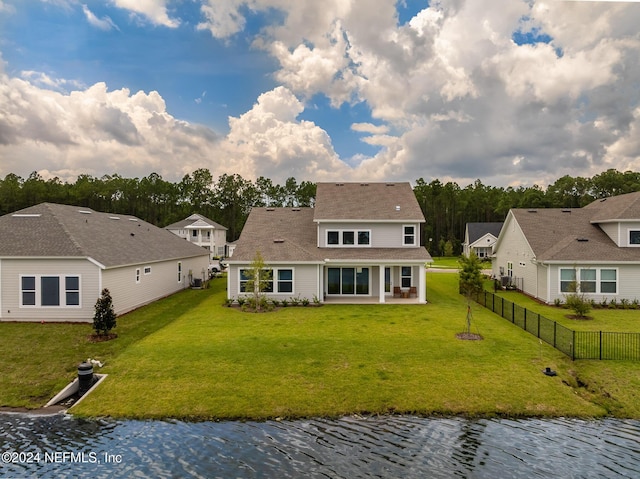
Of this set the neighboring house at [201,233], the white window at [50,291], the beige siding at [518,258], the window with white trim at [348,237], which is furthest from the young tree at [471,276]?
the neighboring house at [201,233]

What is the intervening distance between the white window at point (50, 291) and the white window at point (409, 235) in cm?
1838

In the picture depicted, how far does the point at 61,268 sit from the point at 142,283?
4.77 m

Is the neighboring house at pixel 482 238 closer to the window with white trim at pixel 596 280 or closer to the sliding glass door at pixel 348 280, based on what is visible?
the window with white trim at pixel 596 280

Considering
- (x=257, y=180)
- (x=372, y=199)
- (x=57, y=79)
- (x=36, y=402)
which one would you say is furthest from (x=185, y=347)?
(x=257, y=180)

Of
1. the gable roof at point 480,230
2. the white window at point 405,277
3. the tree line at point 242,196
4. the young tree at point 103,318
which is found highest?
the tree line at point 242,196

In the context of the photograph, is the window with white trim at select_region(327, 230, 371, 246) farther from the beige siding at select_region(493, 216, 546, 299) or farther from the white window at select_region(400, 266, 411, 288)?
the beige siding at select_region(493, 216, 546, 299)

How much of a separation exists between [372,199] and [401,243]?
4014 mm

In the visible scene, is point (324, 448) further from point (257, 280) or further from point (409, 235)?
point (409, 235)

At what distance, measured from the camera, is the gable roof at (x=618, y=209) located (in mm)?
22672

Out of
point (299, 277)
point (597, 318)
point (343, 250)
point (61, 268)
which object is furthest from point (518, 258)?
point (61, 268)

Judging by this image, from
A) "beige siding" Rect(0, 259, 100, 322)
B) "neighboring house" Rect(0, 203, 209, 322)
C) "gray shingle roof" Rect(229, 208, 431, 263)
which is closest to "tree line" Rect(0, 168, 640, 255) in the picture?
"gray shingle roof" Rect(229, 208, 431, 263)

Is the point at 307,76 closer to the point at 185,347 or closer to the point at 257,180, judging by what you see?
the point at 185,347

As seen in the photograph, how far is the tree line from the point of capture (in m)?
64.3

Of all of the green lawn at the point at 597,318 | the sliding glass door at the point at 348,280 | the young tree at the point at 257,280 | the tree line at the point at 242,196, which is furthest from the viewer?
the tree line at the point at 242,196
